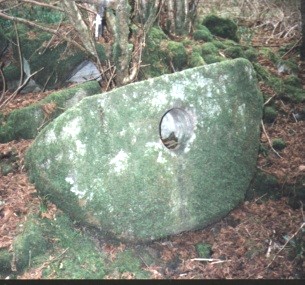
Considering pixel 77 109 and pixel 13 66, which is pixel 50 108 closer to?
pixel 77 109

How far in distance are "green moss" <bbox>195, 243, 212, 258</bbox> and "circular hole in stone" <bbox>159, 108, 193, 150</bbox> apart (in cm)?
126

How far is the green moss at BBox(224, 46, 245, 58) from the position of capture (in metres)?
6.84

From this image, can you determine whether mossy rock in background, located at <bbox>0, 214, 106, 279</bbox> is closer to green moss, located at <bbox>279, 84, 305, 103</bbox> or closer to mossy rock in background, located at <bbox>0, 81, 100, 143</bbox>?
mossy rock in background, located at <bbox>0, 81, 100, 143</bbox>

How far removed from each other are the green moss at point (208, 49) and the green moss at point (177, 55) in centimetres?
60

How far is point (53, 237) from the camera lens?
3928 millimetres


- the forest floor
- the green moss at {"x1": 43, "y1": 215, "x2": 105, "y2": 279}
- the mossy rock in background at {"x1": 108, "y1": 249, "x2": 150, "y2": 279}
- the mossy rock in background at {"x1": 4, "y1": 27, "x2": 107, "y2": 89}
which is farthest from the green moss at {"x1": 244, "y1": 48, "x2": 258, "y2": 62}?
the green moss at {"x1": 43, "y1": 215, "x2": 105, "y2": 279}

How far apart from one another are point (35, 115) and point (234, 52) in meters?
4.16

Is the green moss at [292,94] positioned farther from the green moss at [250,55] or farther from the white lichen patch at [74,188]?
the white lichen patch at [74,188]

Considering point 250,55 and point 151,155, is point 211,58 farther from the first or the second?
point 151,155

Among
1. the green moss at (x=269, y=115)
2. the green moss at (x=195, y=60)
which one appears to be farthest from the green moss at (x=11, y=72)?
the green moss at (x=269, y=115)

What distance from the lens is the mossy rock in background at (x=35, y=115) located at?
5.00m

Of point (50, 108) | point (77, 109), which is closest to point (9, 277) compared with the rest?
point (77, 109)

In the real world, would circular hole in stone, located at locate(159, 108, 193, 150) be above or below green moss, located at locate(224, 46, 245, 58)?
above

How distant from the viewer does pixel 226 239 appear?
4375 millimetres
